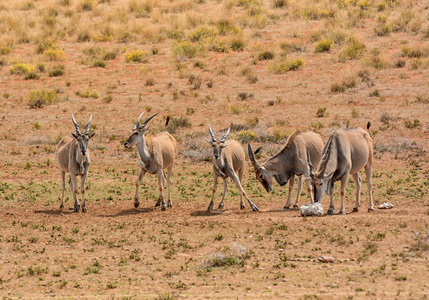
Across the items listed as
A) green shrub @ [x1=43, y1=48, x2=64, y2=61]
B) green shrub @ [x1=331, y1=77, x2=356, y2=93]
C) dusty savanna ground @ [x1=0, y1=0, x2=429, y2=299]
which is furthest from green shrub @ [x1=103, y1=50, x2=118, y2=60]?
green shrub @ [x1=331, y1=77, x2=356, y2=93]

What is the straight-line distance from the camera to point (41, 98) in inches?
1142

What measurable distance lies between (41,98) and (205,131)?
25.8 ft

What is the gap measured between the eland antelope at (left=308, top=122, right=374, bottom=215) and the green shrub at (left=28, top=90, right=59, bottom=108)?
54.4 ft

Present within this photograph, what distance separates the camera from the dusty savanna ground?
11.4m

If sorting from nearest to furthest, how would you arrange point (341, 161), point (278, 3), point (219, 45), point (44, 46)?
1. point (341, 161)
2. point (219, 45)
3. point (44, 46)
4. point (278, 3)

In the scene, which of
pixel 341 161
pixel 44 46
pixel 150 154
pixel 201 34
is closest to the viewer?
pixel 341 161

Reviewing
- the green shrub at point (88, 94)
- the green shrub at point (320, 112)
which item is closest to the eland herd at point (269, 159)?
the green shrub at point (320, 112)

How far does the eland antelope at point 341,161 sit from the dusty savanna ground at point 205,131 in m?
0.87

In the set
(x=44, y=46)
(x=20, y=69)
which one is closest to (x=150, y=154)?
(x=20, y=69)

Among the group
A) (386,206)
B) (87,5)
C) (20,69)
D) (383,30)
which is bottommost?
(386,206)

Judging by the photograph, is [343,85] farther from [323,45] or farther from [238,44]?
[238,44]

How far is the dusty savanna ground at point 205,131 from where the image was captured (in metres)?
11.4

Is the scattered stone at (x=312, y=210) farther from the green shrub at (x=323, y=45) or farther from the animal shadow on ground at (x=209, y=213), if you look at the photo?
the green shrub at (x=323, y=45)

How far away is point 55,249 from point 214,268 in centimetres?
339
